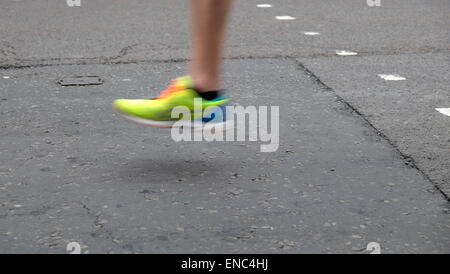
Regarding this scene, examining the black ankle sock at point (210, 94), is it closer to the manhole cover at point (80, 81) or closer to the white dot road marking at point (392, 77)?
the manhole cover at point (80, 81)

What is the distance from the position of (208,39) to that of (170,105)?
0.31 m

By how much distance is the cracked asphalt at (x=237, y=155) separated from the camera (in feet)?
8.38

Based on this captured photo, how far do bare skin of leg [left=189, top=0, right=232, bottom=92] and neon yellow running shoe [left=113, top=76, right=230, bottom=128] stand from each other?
0.05 metres

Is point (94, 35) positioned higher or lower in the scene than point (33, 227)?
higher

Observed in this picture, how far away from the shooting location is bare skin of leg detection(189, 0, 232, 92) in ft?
9.75

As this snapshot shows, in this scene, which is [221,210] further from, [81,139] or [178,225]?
[81,139]

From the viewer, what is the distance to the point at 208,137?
11.7ft

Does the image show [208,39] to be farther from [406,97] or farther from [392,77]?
[392,77]

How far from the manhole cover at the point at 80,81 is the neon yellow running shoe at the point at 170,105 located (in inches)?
56.5

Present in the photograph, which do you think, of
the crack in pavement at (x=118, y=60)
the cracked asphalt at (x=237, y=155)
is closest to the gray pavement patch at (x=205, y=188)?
the cracked asphalt at (x=237, y=155)

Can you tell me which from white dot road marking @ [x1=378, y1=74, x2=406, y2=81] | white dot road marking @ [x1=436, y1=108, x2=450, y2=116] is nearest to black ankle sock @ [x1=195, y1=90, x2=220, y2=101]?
white dot road marking @ [x1=436, y1=108, x2=450, y2=116]

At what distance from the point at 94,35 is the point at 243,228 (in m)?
3.73
